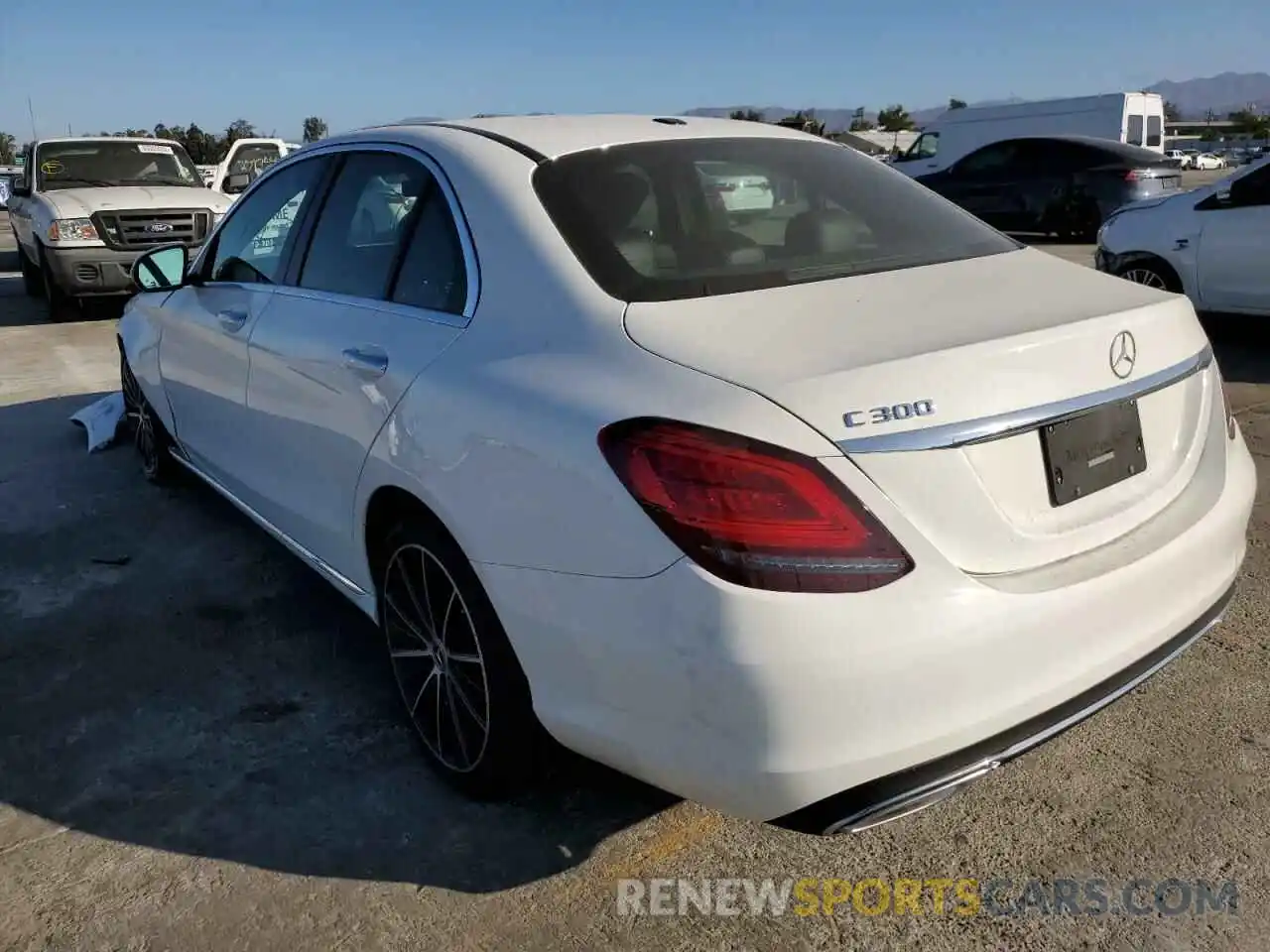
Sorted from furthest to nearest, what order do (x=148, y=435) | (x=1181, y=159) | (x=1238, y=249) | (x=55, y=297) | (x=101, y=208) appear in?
(x=1181, y=159) < (x=55, y=297) < (x=101, y=208) < (x=1238, y=249) < (x=148, y=435)

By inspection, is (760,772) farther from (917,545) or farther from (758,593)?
(917,545)

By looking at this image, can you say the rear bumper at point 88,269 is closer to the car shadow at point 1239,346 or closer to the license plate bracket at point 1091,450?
the car shadow at point 1239,346

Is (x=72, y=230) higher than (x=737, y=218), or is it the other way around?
(x=737, y=218)

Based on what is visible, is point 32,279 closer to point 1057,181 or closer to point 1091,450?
point 1057,181

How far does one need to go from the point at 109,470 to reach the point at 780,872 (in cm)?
460

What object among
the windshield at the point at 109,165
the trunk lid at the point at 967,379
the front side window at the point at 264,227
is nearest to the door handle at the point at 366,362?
the trunk lid at the point at 967,379

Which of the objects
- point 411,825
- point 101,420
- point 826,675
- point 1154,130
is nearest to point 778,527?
point 826,675

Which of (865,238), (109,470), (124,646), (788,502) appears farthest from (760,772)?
(109,470)

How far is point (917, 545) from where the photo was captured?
1.98 m

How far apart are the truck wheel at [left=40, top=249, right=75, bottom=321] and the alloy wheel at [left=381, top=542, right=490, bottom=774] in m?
9.52

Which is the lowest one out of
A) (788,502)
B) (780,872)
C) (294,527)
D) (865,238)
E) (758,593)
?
(780,872)

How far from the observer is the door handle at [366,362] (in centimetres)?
279

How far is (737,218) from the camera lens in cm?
288

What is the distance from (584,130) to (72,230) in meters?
9.43
